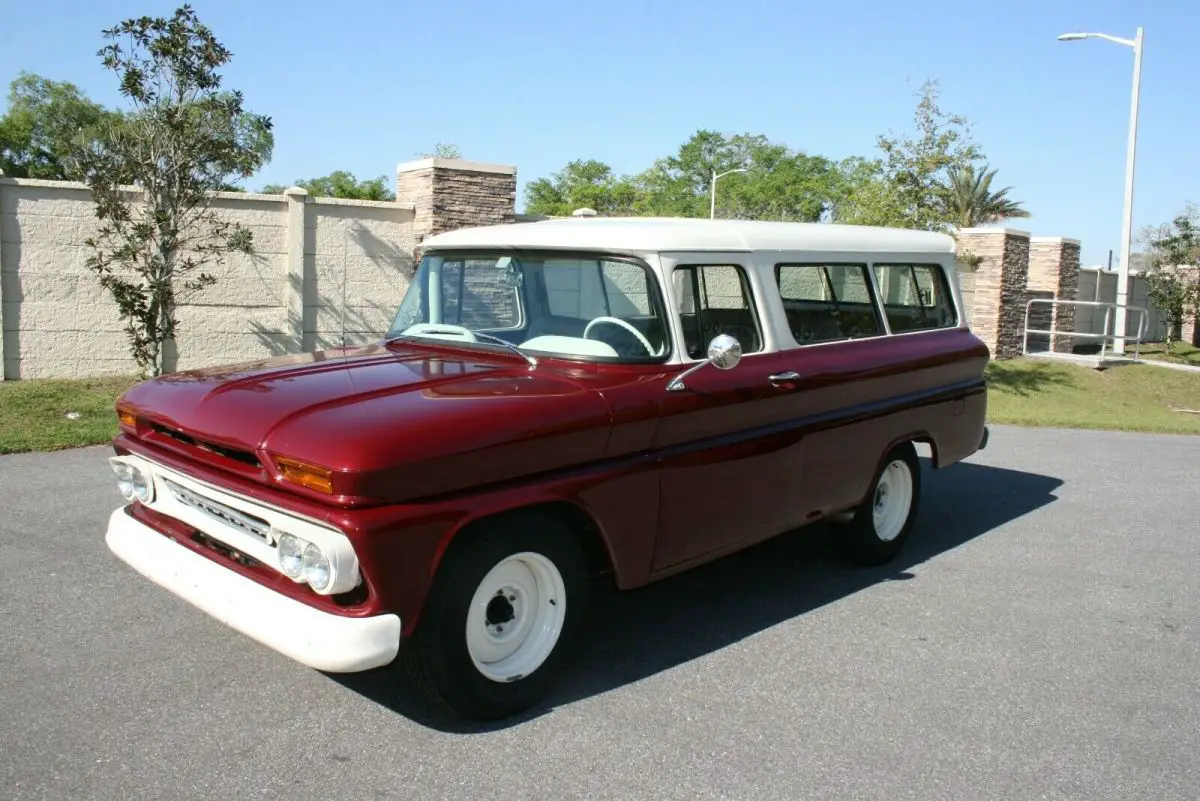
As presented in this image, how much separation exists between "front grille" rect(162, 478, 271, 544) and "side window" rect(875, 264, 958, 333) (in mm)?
3719

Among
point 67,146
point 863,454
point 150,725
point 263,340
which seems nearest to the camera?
point 150,725

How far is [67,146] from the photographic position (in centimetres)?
1102

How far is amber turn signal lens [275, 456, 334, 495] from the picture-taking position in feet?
10.9

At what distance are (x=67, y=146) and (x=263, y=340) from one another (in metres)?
2.92

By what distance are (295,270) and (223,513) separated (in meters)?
9.19

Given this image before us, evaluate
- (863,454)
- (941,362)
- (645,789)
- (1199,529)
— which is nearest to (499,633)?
(645,789)

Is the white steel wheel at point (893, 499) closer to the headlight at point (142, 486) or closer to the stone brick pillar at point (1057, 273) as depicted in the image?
the headlight at point (142, 486)

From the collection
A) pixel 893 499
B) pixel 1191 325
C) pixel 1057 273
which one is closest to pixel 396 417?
pixel 893 499

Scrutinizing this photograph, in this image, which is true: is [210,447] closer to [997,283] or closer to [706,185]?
[997,283]

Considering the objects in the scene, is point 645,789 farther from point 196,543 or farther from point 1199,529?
point 1199,529

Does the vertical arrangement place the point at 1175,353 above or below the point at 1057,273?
below

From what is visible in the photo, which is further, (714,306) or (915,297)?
(915,297)

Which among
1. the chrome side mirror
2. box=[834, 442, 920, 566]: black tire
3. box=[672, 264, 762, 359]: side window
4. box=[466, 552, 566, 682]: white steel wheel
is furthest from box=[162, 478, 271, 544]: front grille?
box=[834, 442, 920, 566]: black tire

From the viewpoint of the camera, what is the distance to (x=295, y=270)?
12523 millimetres
